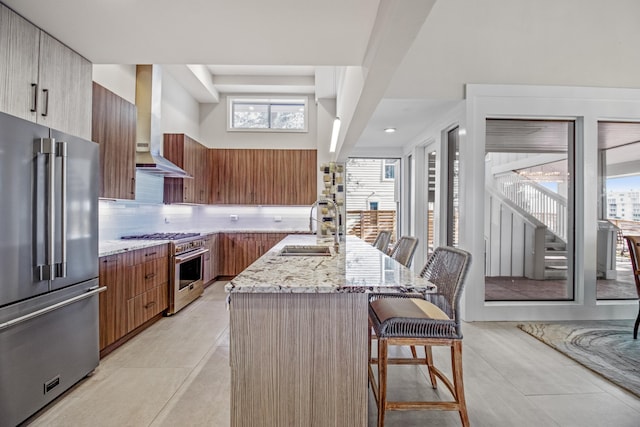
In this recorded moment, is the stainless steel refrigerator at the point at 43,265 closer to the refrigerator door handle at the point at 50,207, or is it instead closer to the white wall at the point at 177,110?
the refrigerator door handle at the point at 50,207

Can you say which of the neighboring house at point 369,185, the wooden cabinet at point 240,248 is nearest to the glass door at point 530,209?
the wooden cabinet at point 240,248

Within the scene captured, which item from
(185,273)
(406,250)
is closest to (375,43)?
(406,250)

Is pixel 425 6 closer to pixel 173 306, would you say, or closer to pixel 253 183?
pixel 173 306

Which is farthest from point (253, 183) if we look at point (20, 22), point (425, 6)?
point (425, 6)

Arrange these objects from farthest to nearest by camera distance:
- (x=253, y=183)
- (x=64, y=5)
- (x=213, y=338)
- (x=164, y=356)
Answer: (x=253, y=183) < (x=213, y=338) < (x=164, y=356) < (x=64, y=5)

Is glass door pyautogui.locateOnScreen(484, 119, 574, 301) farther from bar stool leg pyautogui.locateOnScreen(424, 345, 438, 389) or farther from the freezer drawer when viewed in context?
the freezer drawer

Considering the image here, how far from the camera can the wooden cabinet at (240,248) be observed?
5555mm

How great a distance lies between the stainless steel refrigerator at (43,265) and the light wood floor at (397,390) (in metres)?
0.23

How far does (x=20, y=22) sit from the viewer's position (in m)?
1.97

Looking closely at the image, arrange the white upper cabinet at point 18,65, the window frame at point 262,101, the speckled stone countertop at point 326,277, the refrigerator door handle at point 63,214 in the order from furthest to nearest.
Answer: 1. the window frame at point 262,101
2. the refrigerator door handle at point 63,214
3. the white upper cabinet at point 18,65
4. the speckled stone countertop at point 326,277

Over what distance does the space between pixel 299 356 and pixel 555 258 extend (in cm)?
367

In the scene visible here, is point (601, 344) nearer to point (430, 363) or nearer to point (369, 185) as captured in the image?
point (430, 363)

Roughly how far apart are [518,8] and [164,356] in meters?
4.78

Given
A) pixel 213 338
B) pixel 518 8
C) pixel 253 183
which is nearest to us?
pixel 213 338
